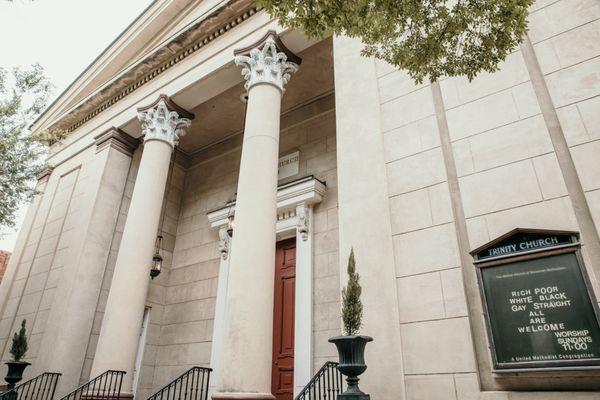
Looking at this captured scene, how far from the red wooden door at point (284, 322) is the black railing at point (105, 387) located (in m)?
2.99

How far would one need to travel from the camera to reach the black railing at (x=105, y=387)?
22.9ft

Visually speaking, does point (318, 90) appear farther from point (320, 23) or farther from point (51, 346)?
point (51, 346)

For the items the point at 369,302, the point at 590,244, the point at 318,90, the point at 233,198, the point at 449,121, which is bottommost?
the point at 369,302

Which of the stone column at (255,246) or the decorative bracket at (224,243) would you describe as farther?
the decorative bracket at (224,243)

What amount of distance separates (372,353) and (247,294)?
1952mm

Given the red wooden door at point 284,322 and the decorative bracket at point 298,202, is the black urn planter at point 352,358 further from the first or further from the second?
the decorative bracket at point 298,202

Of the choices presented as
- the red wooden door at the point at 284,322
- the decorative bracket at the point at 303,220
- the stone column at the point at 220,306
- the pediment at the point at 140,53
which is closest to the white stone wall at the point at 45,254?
the pediment at the point at 140,53

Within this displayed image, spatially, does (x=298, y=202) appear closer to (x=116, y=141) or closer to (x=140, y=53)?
(x=116, y=141)

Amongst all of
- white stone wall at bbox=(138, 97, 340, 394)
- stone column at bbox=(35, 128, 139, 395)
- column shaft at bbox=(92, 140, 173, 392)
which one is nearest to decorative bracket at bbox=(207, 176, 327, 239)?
white stone wall at bbox=(138, 97, 340, 394)

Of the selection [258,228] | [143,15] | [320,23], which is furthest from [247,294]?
[143,15]

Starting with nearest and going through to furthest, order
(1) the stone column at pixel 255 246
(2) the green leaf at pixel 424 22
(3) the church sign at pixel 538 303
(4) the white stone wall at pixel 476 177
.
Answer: (3) the church sign at pixel 538 303
(2) the green leaf at pixel 424 22
(4) the white stone wall at pixel 476 177
(1) the stone column at pixel 255 246

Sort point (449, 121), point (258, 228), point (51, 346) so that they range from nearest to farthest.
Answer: point (449, 121)
point (258, 228)
point (51, 346)

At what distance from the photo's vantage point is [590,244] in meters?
4.01

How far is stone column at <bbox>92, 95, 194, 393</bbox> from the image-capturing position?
7.54 metres
